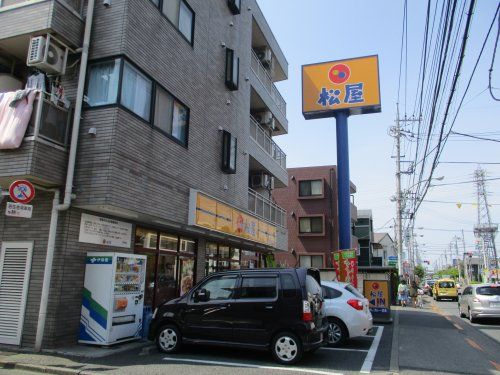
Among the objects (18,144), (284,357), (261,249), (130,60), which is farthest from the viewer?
(261,249)

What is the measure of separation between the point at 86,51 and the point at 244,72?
9227mm

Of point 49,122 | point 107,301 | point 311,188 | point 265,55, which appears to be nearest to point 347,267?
point 107,301

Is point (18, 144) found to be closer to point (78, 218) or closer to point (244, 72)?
point (78, 218)

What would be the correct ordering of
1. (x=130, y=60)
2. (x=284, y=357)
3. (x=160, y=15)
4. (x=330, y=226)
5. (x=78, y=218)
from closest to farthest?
(x=284, y=357)
(x=78, y=218)
(x=130, y=60)
(x=160, y=15)
(x=330, y=226)

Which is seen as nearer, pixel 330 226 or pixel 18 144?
pixel 18 144

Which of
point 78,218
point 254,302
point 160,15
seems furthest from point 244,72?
point 254,302

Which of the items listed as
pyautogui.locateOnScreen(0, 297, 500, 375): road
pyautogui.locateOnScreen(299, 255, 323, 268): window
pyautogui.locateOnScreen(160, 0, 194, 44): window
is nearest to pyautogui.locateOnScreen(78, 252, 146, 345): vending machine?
pyautogui.locateOnScreen(0, 297, 500, 375): road

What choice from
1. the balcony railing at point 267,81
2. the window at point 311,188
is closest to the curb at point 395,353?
the balcony railing at point 267,81

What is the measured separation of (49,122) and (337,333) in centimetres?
831

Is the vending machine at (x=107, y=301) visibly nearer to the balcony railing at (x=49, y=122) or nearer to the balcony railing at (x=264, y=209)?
the balcony railing at (x=49, y=122)

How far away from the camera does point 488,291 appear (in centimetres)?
1770

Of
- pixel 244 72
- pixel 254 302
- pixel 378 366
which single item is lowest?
pixel 378 366

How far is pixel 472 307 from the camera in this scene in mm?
17672

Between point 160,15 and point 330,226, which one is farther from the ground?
point 160,15
